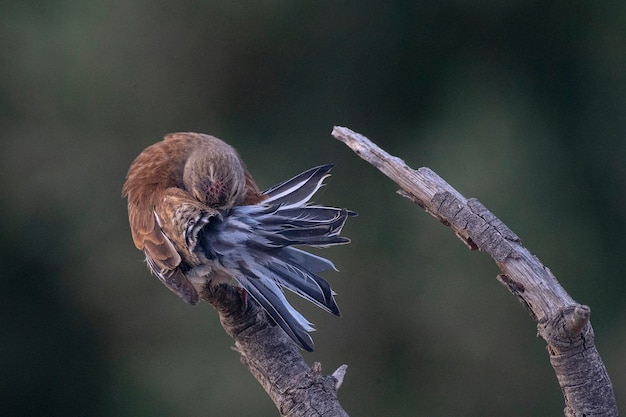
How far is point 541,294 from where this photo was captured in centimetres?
202

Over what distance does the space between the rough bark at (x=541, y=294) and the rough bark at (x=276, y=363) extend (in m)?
0.51

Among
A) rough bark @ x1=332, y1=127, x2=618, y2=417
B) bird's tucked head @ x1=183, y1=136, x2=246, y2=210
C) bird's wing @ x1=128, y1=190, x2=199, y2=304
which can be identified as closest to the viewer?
rough bark @ x1=332, y1=127, x2=618, y2=417

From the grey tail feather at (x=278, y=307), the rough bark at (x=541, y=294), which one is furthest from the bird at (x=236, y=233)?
the rough bark at (x=541, y=294)

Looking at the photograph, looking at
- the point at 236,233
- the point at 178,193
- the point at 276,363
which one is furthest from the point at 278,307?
the point at 178,193

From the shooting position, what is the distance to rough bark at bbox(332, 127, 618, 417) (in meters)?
1.96

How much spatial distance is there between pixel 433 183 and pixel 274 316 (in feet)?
1.80

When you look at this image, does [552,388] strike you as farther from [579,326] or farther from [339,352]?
[579,326]

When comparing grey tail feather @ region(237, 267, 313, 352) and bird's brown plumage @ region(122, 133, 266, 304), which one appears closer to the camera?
grey tail feather @ region(237, 267, 313, 352)

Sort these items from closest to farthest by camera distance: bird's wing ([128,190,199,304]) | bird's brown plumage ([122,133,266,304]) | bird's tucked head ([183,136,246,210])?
bird's wing ([128,190,199,304]) → bird's brown plumage ([122,133,266,304]) → bird's tucked head ([183,136,246,210])

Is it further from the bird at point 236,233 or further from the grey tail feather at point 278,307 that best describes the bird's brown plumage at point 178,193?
the grey tail feather at point 278,307

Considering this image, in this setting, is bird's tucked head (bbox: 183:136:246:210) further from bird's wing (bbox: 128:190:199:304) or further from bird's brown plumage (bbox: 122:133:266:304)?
bird's wing (bbox: 128:190:199:304)

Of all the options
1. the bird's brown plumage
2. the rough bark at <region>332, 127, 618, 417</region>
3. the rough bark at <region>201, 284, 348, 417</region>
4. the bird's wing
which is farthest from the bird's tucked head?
the rough bark at <region>332, 127, 618, 417</region>

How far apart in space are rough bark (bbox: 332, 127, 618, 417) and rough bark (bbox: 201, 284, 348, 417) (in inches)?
20.1

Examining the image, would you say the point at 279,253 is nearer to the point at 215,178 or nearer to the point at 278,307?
the point at 278,307
